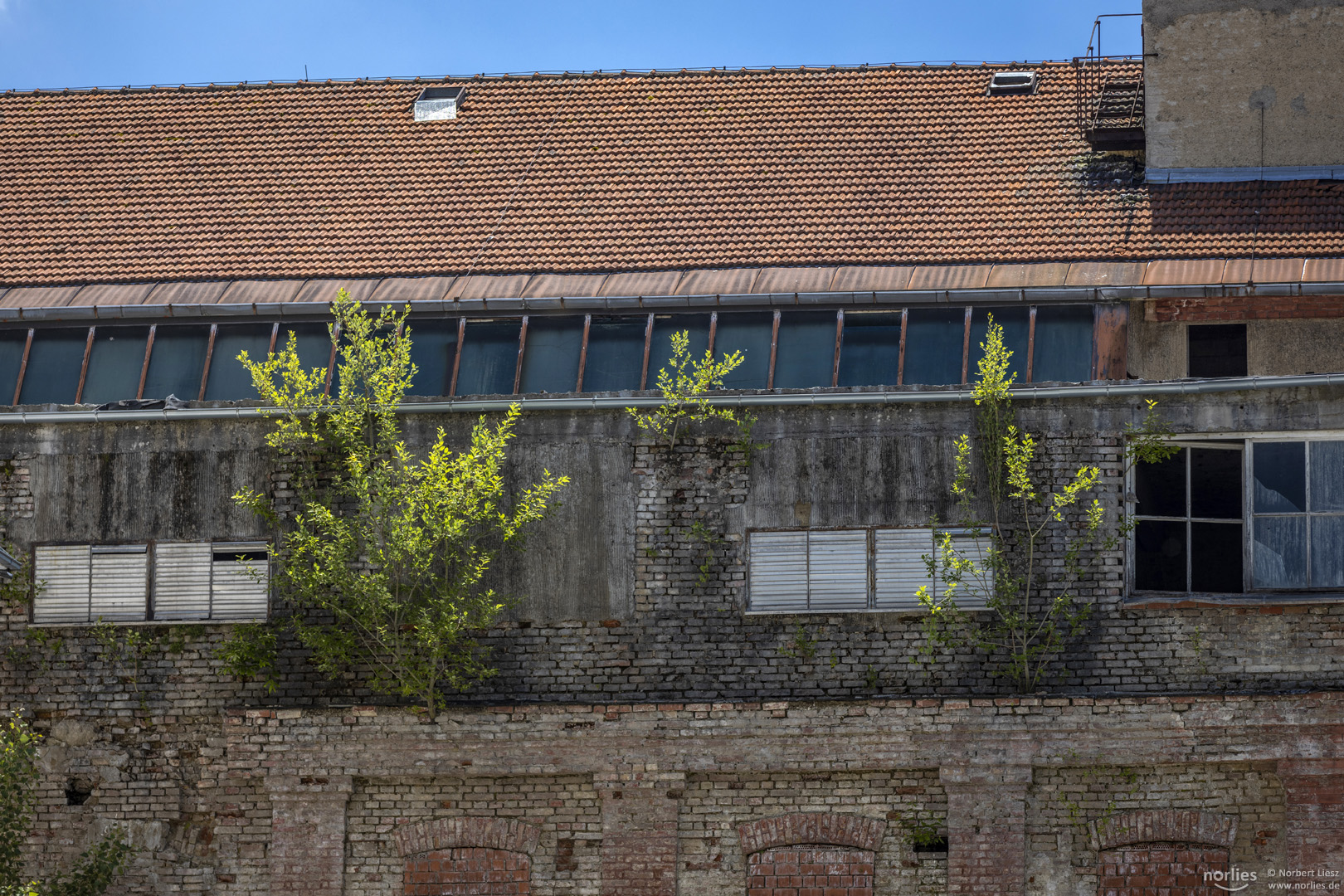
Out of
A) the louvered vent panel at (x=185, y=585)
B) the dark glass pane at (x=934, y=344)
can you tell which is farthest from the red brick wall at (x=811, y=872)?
the louvered vent panel at (x=185, y=585)

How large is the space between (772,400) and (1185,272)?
16.9 feet

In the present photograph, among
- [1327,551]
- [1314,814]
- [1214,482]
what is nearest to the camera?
[1314,814]

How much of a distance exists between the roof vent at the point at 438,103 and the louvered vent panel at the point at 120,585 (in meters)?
7.84

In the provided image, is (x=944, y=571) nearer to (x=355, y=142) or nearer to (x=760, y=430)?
(x=760, y=430)

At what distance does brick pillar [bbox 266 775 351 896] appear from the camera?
1545cm

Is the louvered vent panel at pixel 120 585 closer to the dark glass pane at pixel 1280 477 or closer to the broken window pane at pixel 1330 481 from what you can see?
the dark glass pane at pixel 1280 477

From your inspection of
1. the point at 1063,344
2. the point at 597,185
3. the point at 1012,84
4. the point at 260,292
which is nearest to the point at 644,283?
the point at 597,185

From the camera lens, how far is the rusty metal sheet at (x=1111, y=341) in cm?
1723

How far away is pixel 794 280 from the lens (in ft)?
58.5

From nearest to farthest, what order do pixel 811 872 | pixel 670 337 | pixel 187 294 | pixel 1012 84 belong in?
pixel 811 872, pixel 670 337, pixel 187 294, pixel 1012 84

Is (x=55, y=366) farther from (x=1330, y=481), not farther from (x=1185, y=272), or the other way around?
(x=1330, y=481)

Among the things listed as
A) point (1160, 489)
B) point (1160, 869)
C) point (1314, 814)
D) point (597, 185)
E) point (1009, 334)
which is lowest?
point (1160, 869)

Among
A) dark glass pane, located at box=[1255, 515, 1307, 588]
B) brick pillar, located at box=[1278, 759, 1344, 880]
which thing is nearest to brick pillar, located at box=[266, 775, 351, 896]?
brick pillar, located at box=[1278, 759, 1344, 880]

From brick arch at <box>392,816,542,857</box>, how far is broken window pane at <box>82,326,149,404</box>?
6.04 meters
